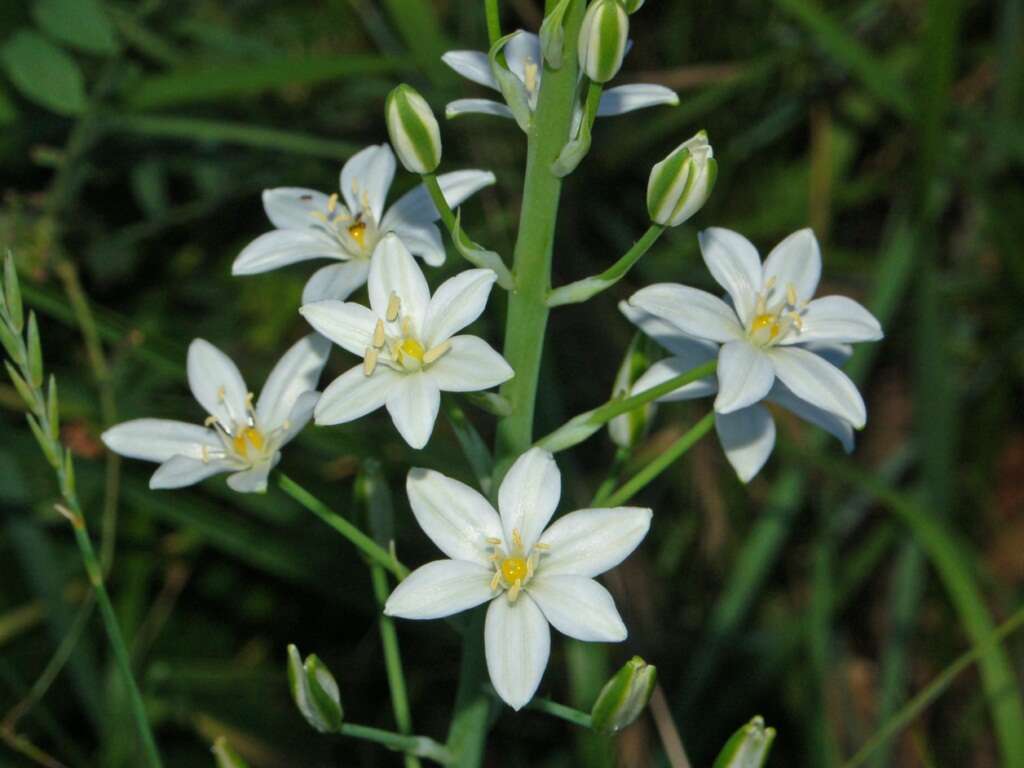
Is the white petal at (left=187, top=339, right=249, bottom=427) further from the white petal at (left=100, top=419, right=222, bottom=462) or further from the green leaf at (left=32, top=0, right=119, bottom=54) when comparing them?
the green leaf at (left=32, top=0, right=119, bottom=54)

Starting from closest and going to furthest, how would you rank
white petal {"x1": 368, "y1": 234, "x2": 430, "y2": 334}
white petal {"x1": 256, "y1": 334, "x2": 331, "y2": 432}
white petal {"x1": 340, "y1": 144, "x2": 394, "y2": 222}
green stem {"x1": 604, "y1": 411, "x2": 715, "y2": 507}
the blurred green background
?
white petal {"x1": 368, "y1": 234, "x2": 430, "y2": 334} < green stem {"x1": 604, "y1": 411, "x2": 715, "y2": 507} < white petal {"x1": 256, "y1": 334, "x2": 331, "y2": 432} < white petal {"x1": 340, "y1": 144, "x2": 394, "y2": 222} < the blurred green background

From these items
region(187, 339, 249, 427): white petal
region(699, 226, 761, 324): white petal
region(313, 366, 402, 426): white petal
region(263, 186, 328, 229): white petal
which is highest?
region(699, 226, 761, 324): white petal

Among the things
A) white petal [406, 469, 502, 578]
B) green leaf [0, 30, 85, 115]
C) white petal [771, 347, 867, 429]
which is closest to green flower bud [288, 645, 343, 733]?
white petal [406, 469, 502, 578]

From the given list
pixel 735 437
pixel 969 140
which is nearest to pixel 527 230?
pixel 735 437

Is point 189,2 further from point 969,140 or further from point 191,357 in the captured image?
point 969,140

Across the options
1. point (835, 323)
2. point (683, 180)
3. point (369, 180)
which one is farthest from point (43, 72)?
point (835, 323)

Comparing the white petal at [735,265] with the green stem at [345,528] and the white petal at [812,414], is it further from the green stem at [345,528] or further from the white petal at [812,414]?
the green stem at [345,528]

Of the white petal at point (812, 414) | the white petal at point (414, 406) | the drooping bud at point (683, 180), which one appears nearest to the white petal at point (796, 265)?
the white petal at point (812, 414)
